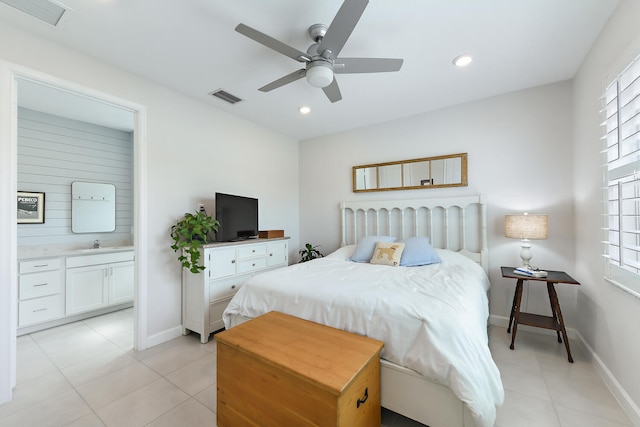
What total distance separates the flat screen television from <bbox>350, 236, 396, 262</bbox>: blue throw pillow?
139 centimetres

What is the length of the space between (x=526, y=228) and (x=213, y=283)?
3.20 metres

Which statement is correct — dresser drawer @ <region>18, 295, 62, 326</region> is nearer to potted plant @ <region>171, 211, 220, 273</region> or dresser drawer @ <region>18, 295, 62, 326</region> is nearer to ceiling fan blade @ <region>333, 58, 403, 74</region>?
potted plant @ <region>171, 211, 220, 273</region>

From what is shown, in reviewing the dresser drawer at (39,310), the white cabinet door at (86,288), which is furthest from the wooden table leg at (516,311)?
the dresser drawer at (39,310)

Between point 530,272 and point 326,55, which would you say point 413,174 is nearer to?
point 530,272

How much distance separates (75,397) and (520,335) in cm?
394

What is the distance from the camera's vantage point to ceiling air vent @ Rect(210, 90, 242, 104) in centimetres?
289

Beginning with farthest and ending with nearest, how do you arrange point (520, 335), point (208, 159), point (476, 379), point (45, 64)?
point (208, 159)
point (520, 335)
point (45, 64)
point (476, 379)

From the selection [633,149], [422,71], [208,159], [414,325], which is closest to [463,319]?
[414,325]

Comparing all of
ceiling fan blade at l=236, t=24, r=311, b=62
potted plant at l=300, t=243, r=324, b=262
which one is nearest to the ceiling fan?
ceiling fan blade at l=236, t=24, r=311, b=62

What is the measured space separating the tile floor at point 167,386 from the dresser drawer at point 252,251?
3.26 ft

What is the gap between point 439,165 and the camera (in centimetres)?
334

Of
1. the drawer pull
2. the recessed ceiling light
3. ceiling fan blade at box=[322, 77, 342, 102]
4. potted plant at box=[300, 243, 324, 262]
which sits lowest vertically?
the drawer pull

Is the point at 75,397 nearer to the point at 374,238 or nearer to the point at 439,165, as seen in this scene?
the point at 374,238

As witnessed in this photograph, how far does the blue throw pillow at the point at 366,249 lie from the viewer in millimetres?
3070
